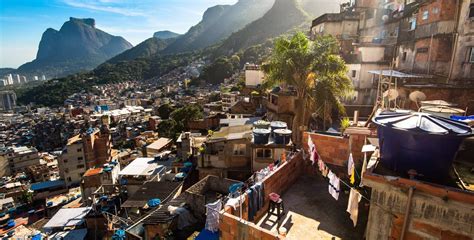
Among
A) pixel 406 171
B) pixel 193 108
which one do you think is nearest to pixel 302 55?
pixel 406 171

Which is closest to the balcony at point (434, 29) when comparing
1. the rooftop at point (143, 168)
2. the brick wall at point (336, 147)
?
the brick wall at point (336, 147)

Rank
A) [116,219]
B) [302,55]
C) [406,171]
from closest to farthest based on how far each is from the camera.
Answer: [406,171]
[302,55]
[116,219]

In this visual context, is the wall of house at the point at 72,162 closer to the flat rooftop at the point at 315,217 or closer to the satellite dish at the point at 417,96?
the flat rooftop at the point at 315,217

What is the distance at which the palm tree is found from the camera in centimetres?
1641

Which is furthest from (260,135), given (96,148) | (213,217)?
(96,148)

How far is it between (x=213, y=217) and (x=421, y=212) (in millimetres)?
4991

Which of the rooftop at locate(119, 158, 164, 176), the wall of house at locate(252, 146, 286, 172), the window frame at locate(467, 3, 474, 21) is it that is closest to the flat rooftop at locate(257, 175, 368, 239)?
the wall of house at locate(252, 146, 286, 172)

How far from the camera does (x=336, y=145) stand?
1023cm

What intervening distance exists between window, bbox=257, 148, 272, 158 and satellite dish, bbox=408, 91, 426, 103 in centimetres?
918

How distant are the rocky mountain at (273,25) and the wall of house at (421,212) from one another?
116785 mm

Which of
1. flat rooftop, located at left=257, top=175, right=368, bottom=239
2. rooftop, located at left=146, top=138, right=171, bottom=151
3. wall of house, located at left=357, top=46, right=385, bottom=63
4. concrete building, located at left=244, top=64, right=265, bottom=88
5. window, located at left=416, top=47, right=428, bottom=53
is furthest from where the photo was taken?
concrete building, located at left=244, top=64, right=265, bottom=88

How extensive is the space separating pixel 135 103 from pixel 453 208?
123443 millimetres

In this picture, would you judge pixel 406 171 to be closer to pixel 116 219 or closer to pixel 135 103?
pixel 116 219

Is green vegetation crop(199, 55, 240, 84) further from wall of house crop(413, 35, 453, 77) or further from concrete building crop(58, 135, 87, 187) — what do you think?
wall of house crop(413, 35, 453, 77)
